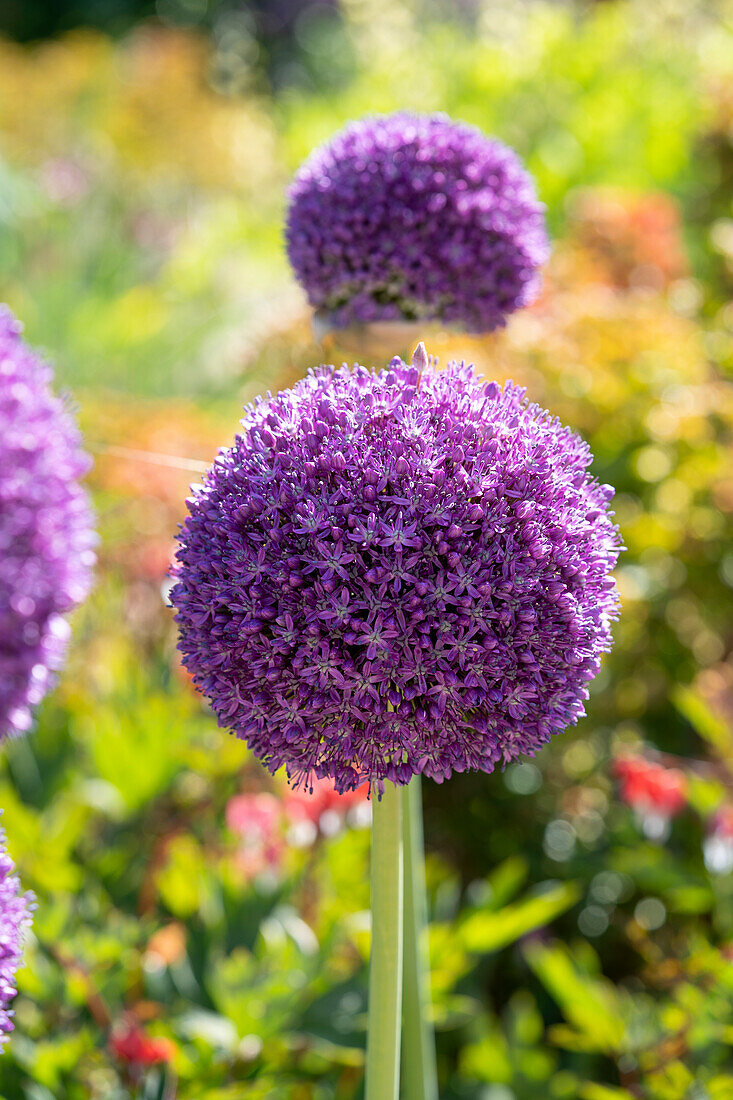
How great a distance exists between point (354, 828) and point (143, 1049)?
2.14 ft

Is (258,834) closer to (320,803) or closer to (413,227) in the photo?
(320,803)

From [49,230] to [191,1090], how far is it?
3234 mm

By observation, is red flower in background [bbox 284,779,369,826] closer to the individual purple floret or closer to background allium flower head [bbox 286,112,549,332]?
background allium flower head [bbox 286,112,549,332]

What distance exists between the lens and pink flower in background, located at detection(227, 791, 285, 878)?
79.7 inches

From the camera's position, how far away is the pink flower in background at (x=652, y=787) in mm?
1869

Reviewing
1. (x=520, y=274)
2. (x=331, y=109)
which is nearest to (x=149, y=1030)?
(x=520, y=274)

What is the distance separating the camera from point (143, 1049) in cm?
149

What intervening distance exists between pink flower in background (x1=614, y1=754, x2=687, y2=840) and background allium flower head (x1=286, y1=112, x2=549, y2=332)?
2.90 feet

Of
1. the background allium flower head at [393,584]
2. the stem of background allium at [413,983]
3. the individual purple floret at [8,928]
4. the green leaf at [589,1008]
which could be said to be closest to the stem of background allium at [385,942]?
the background allium flower head at [393,584]

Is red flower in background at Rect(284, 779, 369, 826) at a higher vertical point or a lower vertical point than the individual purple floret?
higher

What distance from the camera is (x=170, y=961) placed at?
5.98ft

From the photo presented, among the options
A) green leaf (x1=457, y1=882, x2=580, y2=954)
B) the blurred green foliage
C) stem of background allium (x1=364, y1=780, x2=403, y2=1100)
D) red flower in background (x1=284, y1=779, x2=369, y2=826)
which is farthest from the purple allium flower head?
green leaf (x1=457, y1=882, x2=580, y2=954)

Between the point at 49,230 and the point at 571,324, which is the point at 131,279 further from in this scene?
the point at 571,324

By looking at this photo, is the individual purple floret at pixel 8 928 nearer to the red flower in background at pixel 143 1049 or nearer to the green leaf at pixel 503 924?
the red flower in background at pixel 143 1049
